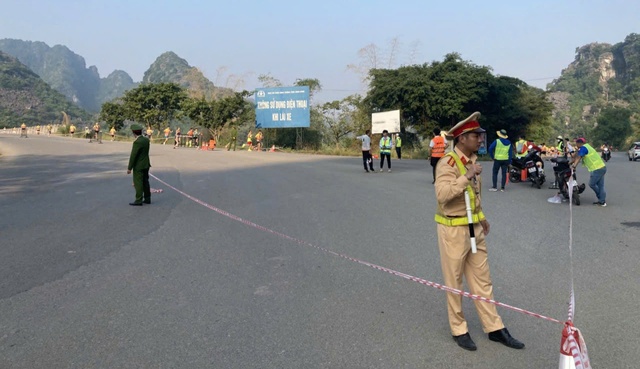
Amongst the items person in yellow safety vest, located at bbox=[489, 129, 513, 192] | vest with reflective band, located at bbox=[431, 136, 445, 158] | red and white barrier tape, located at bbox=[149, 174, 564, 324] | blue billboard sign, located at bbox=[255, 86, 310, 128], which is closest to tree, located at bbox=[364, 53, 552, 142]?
blue billboard sign, located at bbox=[255, 86, 310, 128]

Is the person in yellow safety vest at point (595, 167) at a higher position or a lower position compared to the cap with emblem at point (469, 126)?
lower

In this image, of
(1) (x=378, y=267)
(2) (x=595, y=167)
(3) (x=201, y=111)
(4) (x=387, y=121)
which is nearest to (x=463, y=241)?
(1) (x=378, y=267)

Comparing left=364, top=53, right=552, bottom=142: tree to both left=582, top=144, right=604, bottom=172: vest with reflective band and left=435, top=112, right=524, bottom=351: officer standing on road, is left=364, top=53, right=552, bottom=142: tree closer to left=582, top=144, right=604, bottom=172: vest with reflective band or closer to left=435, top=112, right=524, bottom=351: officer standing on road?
Result: left=582, top=144, right=604, bottom=172: vest with reflective band

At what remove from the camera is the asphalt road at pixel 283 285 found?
3.60 meters

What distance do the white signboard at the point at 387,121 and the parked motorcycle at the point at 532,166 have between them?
19.5 m

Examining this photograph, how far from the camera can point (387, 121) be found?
34500mm

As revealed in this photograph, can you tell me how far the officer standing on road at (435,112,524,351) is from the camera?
143 inches

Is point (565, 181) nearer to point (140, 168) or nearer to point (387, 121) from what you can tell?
point (140, 168)

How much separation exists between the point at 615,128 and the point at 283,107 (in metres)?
63.9

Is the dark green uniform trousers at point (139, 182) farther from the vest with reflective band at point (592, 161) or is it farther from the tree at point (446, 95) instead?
the tree at point (446, 95)

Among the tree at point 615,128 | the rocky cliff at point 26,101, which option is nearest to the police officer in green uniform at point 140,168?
the rocky cliff at point 26,101

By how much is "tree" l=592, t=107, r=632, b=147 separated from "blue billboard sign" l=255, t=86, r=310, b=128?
62231 mm

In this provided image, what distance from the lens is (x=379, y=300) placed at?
15.3 ft

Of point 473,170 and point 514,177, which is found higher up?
point 473,170
